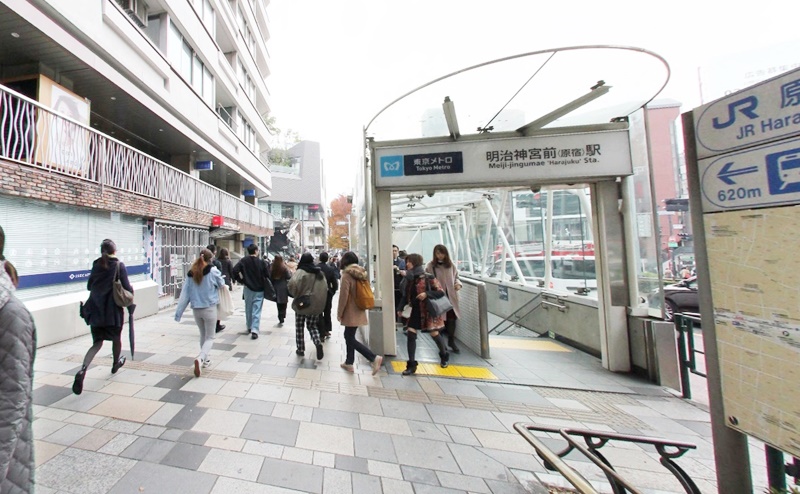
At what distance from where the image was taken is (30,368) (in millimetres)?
1507

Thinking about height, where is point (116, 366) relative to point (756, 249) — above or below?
below

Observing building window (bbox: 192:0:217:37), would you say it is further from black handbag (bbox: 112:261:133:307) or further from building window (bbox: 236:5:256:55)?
black handbag (bbox: 112:261:133:307)

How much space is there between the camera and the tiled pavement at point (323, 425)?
234 centimetres

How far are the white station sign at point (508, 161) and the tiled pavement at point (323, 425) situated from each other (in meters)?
3.07

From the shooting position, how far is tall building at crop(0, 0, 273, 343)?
5.58 meters

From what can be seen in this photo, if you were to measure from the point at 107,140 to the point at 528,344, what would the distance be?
1106 centimetres

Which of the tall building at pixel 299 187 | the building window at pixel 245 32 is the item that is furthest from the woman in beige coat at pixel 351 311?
the tall building at pixel 299 187

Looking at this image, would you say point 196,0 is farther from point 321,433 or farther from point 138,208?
point 321,433

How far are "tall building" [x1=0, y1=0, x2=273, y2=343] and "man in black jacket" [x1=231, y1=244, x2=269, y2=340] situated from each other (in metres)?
3.20

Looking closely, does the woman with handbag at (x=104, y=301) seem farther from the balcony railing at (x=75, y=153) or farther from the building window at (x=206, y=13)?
the building window at (x=206, y=13)

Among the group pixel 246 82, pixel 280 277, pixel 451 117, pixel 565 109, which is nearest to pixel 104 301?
pixel 280 277

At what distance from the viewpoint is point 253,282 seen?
636cm

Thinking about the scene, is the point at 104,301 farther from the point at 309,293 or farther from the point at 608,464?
the point at 608,464

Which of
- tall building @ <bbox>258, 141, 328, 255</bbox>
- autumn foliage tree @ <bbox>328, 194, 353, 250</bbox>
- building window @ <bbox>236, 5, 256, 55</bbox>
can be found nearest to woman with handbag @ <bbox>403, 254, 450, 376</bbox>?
building window @ <bbox>236, 5, 256, 55</bbox>
